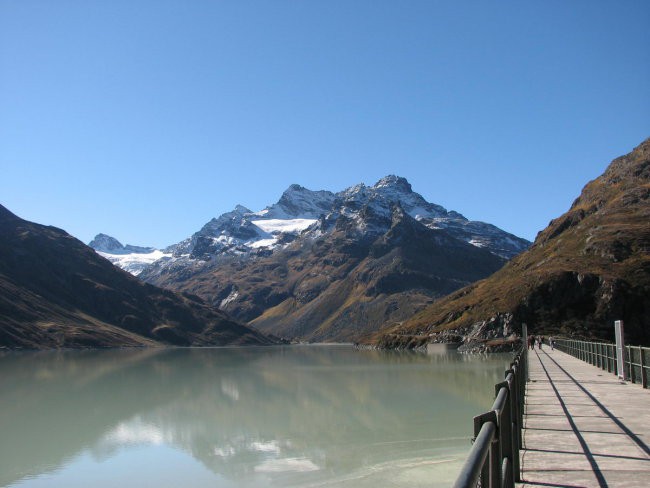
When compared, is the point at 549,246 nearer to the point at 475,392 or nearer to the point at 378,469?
the point at 475,392

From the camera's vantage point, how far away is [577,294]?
475ft

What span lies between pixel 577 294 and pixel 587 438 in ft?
469

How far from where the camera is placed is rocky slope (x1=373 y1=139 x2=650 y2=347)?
5394 inches

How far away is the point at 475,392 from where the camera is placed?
5450 cm

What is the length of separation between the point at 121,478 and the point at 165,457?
5117 millimetres

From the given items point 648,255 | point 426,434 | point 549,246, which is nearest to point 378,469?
point 426,434

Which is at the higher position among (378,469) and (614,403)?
(614,403)

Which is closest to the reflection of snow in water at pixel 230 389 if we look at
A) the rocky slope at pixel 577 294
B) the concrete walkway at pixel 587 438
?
the concrete walkway at pixel 587 438

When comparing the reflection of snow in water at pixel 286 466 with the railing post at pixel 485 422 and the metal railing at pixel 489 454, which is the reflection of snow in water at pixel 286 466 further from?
the railing post at pixel 485 422

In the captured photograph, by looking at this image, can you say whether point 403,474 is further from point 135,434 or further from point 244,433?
point 135,434

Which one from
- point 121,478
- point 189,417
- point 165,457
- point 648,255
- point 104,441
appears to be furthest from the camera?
point 648,255

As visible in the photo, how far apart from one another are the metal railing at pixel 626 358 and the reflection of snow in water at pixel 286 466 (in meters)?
15.0

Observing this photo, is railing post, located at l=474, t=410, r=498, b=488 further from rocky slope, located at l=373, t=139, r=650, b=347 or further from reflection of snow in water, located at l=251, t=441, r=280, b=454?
rocky slope, located at l=373, t=139, r=650, b=347

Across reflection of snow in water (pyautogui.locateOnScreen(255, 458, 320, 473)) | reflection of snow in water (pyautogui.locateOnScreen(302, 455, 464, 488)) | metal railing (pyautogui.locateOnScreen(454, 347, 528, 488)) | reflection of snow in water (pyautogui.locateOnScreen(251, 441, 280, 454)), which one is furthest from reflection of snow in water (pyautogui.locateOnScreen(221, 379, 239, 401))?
metal railing (pyautogui.locateOnScreen(454, 347, 528, 488))
